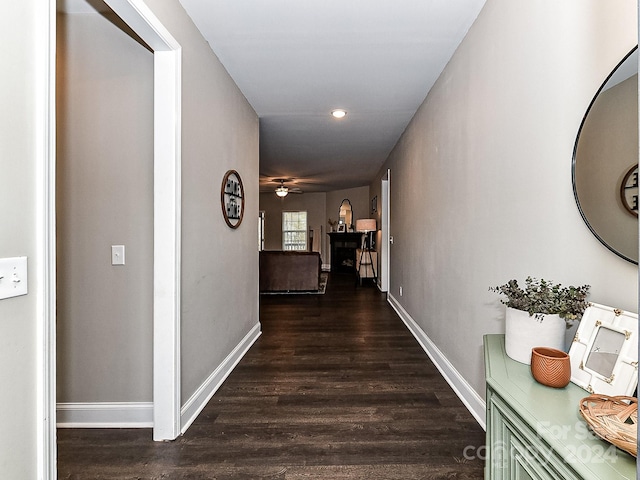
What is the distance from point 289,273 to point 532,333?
566 centimetres

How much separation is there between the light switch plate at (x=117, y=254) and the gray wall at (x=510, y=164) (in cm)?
216

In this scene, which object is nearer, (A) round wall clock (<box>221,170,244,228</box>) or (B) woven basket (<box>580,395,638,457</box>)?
(B) woven basket (<box>580,395,638,457</box>)

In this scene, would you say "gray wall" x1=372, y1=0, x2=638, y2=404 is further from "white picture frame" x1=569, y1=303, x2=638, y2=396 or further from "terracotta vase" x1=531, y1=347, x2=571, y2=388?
"terracotta vase" x1=531, y1=347, x2=571, y2=388

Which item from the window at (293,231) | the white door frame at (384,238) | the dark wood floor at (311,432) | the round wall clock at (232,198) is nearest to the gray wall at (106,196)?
the dark wood floor at (311,432)

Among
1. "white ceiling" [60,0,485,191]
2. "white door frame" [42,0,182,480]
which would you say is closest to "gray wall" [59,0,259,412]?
"white door frame" [42,0,182,480]

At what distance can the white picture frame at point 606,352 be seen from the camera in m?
0.93

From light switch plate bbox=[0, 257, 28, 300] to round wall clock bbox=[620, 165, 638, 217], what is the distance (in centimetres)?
176

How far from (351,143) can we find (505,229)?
150 inches

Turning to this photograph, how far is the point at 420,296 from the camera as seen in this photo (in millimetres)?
3711

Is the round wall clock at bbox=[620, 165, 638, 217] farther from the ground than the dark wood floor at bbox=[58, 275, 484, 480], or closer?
farther from the ground

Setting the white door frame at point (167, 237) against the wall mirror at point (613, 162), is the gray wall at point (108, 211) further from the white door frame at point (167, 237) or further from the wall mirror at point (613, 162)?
the wall mirror at point (613, 162)

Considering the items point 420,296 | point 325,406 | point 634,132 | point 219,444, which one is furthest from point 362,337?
point 634,132

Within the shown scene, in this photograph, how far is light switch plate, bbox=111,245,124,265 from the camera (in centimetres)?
211

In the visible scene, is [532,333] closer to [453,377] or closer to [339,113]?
[453,377]
